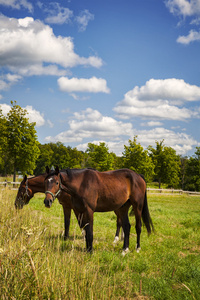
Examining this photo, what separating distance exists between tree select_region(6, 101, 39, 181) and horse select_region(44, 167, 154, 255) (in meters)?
26.4

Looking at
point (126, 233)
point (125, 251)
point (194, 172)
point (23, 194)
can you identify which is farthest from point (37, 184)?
point (194, 172)

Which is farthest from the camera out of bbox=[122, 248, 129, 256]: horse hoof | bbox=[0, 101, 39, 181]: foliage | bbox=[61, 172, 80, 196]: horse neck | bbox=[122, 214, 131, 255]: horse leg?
bbox=[0, 101, 39, 181]: foliage

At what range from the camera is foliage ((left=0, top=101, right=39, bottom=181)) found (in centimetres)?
3186

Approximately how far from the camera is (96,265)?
4102 mm

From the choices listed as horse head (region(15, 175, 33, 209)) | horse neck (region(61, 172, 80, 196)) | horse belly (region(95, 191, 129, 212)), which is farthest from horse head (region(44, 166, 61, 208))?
horse head (region(15, 175, 33, 209))

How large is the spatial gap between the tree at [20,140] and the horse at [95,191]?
86.7 feet

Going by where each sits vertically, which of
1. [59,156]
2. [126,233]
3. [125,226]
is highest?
[59,156]

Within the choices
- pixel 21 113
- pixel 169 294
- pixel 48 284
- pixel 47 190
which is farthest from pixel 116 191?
pixel 21 113

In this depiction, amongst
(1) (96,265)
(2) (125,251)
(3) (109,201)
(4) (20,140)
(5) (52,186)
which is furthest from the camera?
(4) (20,140)

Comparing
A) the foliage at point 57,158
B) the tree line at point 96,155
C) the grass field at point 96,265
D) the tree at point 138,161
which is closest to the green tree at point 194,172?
the tree line at point 96,155

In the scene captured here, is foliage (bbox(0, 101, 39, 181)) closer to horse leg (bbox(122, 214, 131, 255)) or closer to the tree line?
the tree line

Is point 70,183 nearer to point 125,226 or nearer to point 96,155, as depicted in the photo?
point 125,226

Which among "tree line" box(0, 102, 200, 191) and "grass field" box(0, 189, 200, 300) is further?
"tree line" box(0, 102, 200, 191)

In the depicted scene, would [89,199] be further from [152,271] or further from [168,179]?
[168,179]
